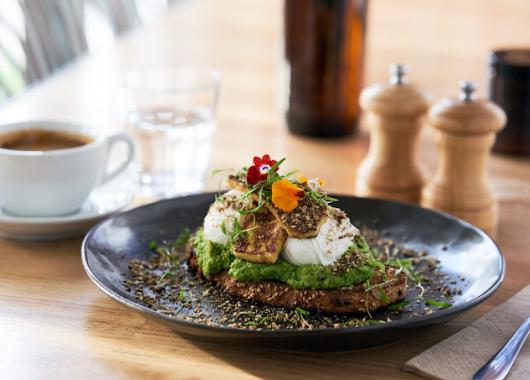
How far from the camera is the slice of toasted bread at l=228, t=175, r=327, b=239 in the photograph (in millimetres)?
1266

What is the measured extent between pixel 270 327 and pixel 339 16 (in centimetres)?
105

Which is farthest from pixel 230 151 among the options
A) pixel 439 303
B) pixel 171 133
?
pixel 439 303

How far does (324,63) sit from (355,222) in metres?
0.60

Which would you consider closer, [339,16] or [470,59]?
[339,16]

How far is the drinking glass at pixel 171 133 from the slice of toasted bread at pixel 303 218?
0.59 meters

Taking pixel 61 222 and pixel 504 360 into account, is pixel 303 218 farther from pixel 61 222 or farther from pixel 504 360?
pixel 61 222

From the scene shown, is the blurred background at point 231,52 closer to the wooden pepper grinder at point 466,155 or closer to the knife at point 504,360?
the wooden pepper grinder at point 466,155

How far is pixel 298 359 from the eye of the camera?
116cm

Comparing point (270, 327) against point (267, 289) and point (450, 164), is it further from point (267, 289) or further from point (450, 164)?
point (450, 164)

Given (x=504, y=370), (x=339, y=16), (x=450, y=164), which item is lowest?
(x=504, y=370)

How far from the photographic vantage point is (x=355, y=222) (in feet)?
5.28

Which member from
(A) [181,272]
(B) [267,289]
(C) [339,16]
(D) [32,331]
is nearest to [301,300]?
(B) [267,289]

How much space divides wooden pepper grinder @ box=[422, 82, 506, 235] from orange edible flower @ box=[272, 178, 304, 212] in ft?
1.57

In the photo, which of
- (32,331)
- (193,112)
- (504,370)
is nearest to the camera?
(504,370)
